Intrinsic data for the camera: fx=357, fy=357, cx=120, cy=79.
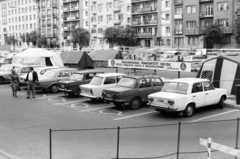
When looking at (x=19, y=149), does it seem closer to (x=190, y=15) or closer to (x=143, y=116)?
(x=143, y=116)

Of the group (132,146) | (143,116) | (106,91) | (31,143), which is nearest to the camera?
(132,146)

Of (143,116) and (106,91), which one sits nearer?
(143,116)

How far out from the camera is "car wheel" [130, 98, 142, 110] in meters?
17.0

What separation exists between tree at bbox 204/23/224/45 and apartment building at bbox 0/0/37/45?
62.6 m

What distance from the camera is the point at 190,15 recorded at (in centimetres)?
6275

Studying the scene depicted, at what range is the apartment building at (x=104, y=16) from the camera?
255ft

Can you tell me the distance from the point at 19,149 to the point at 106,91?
6.96 metres

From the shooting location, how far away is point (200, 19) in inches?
2434

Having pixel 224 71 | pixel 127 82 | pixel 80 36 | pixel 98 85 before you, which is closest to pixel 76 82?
pixel 98 85

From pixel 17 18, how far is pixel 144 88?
10619cm

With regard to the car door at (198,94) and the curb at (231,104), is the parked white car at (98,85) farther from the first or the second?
the curb at (231,104)

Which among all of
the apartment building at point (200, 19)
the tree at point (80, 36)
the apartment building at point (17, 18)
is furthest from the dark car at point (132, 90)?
the apartment building at point (17, 18)

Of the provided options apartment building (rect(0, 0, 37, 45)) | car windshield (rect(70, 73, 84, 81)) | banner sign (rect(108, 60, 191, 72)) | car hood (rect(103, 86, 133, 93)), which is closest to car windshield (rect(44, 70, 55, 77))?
car windshield (rect(70, 73, 84, 81))

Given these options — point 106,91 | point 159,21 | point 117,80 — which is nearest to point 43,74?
point 117,80
